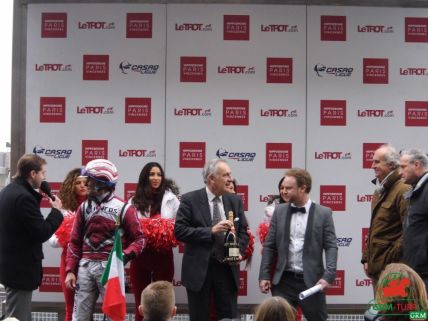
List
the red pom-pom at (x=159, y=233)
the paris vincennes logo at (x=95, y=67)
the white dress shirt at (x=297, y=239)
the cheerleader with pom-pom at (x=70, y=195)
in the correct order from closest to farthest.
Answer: the white dress shirt at (x=297, y=239) < the red pom-pom at (x=159, y=233) < the cheerleader with pom-pom at (x=70, y=195) < the paris vincennes logo at (x=95, y=67)

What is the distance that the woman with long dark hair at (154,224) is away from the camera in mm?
6340

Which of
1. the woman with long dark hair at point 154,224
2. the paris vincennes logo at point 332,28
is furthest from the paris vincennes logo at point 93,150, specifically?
the paris vincennes logo at point 332,28

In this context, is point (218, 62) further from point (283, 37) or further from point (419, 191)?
point (419, 191)

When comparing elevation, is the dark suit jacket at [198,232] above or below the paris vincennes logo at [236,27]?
below

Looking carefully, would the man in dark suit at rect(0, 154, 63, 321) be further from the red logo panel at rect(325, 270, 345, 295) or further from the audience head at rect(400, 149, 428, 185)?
the red logo panel at rect(325, 270, 345, 295)

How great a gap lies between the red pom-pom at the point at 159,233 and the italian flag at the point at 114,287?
106cm

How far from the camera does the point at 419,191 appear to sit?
17.4 feet

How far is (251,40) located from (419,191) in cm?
270

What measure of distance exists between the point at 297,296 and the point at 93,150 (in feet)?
9.05

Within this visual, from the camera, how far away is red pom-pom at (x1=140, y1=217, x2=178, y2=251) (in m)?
6.28

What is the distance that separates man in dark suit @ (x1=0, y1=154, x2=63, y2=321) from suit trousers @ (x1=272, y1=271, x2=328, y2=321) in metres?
1.96

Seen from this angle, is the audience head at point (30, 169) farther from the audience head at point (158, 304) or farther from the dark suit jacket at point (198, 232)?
the audience head at point (158, 304)

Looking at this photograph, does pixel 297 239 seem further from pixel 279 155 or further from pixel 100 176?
pixel 100 176

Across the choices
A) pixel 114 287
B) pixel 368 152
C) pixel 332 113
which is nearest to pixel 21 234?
pixel 114 287
